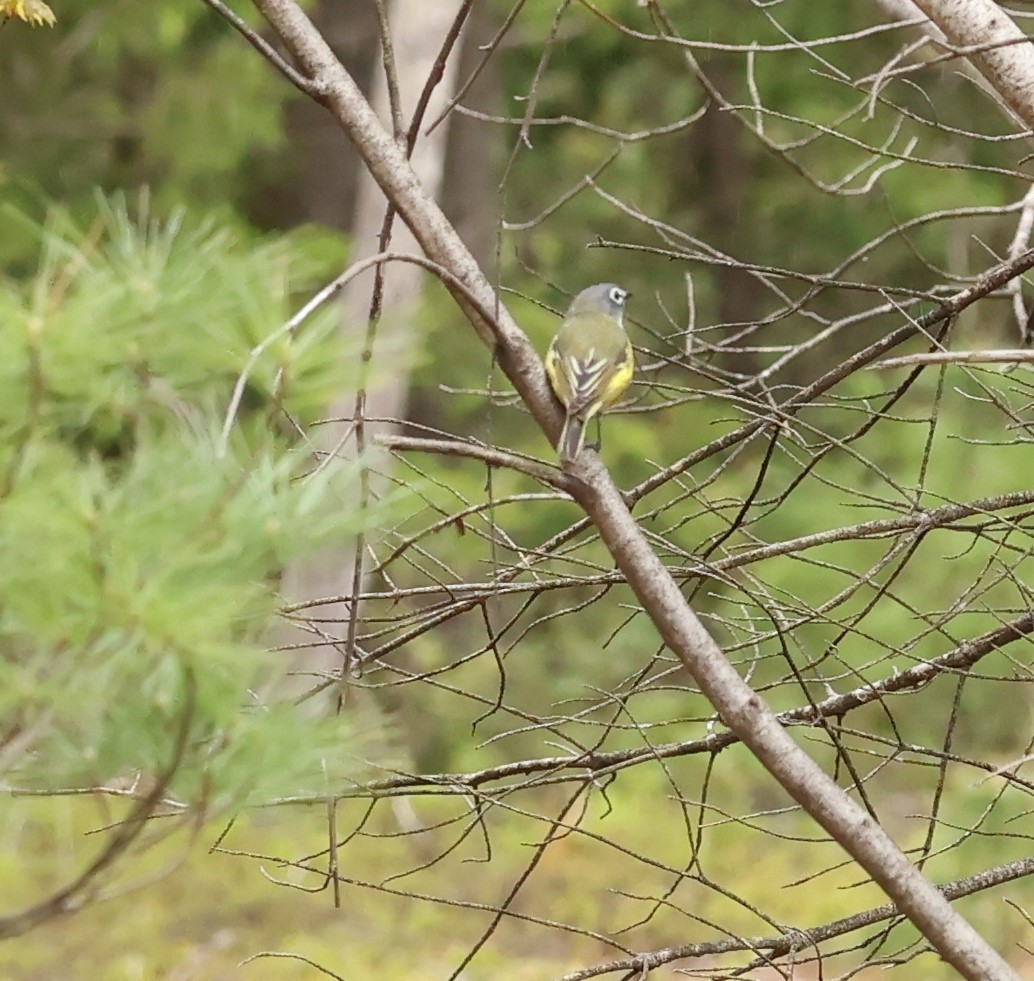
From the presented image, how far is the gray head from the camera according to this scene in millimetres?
2500

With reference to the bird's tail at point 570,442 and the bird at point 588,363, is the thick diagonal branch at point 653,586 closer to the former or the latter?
the bird's tail at point 570,442

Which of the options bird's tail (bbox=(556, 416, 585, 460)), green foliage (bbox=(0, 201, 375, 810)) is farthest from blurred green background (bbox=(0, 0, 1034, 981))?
bird's tail (bbox=(556, 416, 585, 460))

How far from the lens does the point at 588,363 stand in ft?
6.77

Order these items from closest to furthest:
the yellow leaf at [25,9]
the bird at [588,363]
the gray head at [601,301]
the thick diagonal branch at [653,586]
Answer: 1. the thick diagonal branch at [653,586]
2. the yellow leaf at [25,9]
3. the bird at [588,363]
4. the gray head at [601,301]

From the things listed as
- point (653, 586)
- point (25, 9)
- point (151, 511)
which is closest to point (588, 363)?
point (653, 586)

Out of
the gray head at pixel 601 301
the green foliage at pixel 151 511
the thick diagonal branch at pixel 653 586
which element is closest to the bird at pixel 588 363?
the gray head at pixel 601 301

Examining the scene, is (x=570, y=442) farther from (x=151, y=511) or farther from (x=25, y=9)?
(x=25, y=9)

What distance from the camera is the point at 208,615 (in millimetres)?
818

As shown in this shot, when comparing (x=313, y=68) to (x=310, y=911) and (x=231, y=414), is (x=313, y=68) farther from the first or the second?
(x=310, y=911)

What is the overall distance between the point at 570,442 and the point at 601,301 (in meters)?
1.21

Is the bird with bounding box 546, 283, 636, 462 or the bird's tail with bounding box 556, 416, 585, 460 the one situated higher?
the bird with bounding box 546, 283, 636, 462

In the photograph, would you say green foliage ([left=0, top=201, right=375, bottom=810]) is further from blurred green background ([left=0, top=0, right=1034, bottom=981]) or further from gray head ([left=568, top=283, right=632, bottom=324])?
gray head ([left=568, top=283, right=632, bottom=324])

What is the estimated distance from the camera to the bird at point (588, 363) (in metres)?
1.78

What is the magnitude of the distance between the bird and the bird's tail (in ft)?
0.16
